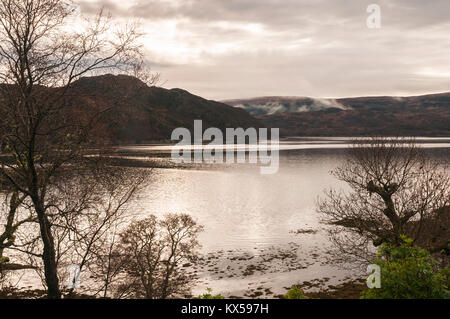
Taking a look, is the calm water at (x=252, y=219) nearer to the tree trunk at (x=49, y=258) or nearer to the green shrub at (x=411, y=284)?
the tree trunk at (x=49, y=258)

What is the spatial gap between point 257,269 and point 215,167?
103737mm

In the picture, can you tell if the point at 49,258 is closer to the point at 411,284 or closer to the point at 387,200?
the point at 411,284

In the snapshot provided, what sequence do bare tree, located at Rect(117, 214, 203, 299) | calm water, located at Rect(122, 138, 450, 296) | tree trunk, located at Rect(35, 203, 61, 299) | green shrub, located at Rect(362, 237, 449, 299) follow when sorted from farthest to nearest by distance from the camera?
calm water, located at Rect(122, 138, 450, 296) → bare tree, located at Rect(117, 214, 203, 299) → tree trunk, located at Rect(35, 203, 61, 299) → green shrub, located at Rect(362, 237, 449, 299)

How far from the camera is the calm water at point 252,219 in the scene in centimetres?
3912

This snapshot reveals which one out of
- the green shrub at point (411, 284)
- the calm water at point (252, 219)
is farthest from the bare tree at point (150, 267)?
the green shrub at point (411, 284)

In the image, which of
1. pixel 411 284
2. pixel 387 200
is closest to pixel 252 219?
pixel 387 200

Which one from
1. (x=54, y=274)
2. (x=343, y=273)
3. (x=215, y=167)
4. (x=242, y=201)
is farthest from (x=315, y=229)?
(x=215, y=167)

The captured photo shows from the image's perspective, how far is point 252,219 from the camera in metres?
65.5

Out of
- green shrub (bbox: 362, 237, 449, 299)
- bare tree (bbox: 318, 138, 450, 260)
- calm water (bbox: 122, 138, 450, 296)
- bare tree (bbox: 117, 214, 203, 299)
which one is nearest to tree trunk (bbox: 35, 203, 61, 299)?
bare tree (bbox: 117, 214, 203, 299)

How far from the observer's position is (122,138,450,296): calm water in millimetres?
39125

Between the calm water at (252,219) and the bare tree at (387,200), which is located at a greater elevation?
the bare tree at (387,200)

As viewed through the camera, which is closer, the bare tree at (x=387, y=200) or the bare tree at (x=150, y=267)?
the bare tree at (x=150, y=267)

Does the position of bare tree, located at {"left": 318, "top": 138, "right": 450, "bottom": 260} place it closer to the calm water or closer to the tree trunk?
the calm water

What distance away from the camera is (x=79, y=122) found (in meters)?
16.8
